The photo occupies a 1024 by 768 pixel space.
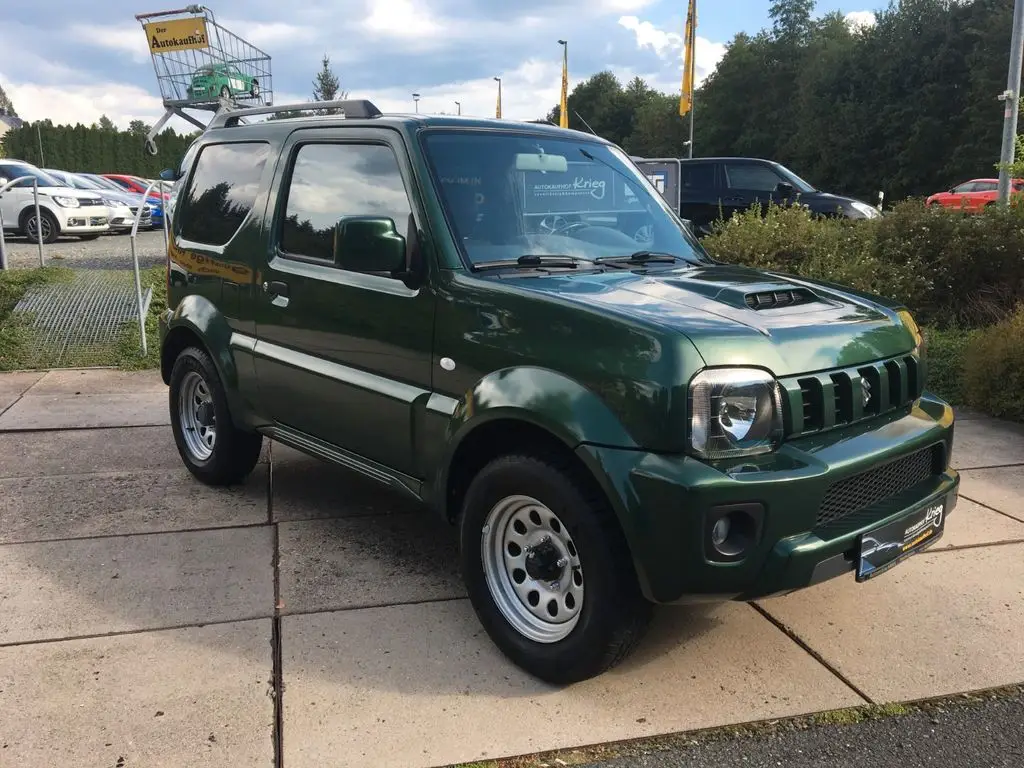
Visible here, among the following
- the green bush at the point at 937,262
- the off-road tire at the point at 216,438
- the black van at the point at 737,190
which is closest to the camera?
the off-road tire at the point at 216,438

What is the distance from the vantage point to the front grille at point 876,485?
2.83m

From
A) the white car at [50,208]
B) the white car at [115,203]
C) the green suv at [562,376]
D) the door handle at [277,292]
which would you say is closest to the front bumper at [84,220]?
the white car at [50,208]

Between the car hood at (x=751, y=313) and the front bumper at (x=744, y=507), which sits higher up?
the car hood at (x=751, y=313)

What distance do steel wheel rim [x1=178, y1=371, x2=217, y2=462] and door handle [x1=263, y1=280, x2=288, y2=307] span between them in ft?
3.57

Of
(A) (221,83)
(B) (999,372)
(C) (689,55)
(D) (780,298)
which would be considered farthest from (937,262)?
(C) (689,55)

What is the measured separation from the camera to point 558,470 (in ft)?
9.57

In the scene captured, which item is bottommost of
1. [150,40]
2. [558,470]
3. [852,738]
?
[852,738]

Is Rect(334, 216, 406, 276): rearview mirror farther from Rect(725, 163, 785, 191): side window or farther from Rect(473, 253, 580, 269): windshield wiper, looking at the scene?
Rect(725, 163, 785, 191): side window

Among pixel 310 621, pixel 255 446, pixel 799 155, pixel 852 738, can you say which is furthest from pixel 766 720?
pixel 799 155

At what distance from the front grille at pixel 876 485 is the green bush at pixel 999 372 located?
3.83 m

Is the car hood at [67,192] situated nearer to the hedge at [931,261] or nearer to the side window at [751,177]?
the side window at [751,177]

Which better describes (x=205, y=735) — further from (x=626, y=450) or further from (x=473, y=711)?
(x=626, y=450)

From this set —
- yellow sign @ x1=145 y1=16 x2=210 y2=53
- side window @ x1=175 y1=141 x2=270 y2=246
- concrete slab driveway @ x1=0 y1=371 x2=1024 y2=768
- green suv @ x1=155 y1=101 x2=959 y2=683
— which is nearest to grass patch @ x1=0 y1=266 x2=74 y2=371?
concrete slab driveway @ x1=0 y1=371 x2=1024 y2=768

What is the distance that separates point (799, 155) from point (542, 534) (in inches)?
2243
